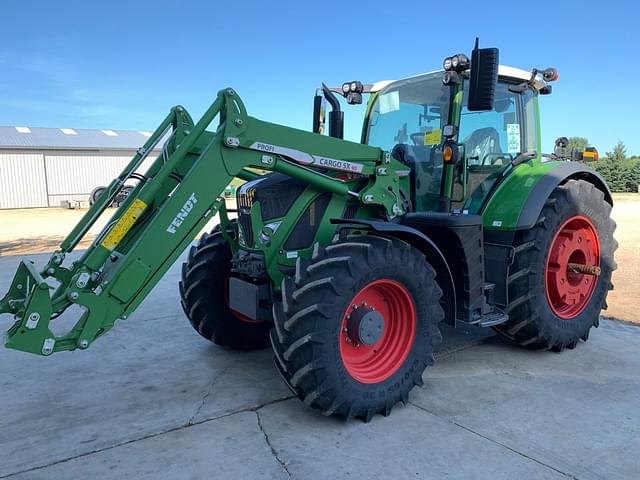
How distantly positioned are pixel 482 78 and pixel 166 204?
226 cm

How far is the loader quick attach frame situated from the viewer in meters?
3.14

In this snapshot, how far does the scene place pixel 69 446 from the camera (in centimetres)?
313

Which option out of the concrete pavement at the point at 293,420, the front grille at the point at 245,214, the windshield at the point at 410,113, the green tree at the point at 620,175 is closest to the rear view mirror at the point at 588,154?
the windshield at the point at 410,113

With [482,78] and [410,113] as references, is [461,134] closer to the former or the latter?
[410,113]

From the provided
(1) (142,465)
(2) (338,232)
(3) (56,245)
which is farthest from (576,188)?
(3) (56,245)

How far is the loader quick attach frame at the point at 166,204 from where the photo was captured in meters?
3.14

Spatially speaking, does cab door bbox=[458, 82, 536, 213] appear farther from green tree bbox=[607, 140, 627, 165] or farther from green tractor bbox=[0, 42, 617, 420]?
green tree bbox=[607, 140, 627, 165]

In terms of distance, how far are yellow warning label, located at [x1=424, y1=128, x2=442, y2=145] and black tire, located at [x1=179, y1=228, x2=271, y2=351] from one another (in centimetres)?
199

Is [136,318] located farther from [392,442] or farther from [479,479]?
[479,479]

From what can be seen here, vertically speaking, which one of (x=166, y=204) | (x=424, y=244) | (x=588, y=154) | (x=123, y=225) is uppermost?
(x=588, y=154)

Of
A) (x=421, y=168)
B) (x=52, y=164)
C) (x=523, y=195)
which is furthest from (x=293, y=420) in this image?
(x=52, y=164)

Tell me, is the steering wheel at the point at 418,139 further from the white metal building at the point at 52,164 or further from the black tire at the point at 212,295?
the white metal building at the point at 52,164

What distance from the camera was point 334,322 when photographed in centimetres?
326

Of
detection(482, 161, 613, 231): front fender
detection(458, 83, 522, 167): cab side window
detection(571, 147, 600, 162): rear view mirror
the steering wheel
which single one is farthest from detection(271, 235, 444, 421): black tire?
detection(571, 147, 600, 162): rear view mirror
